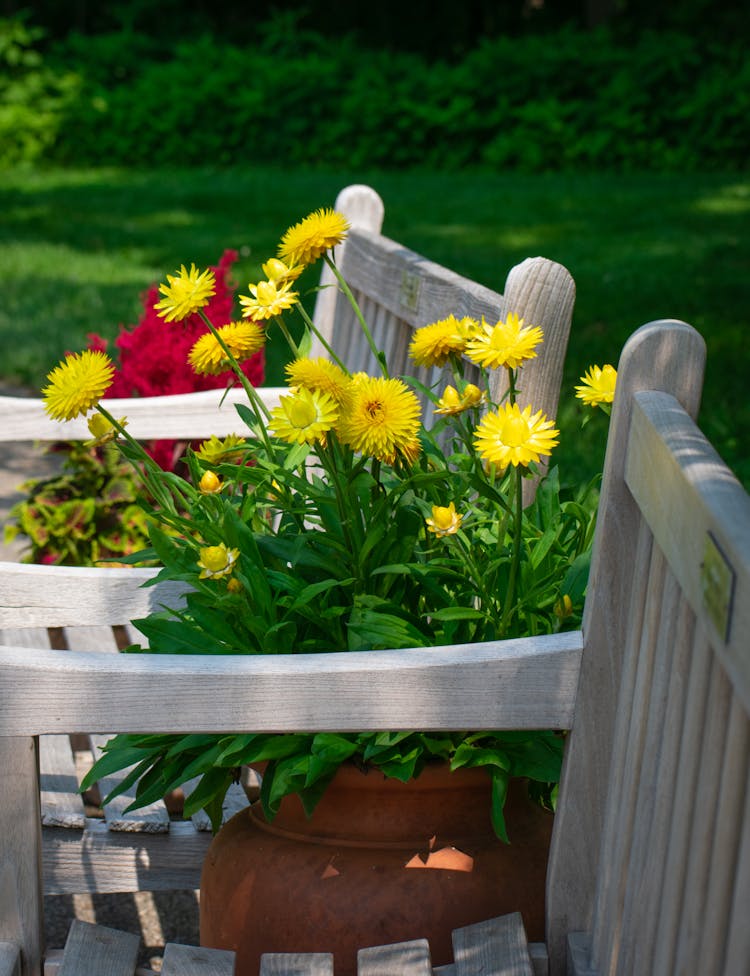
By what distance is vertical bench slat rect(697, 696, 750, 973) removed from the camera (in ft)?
3.36

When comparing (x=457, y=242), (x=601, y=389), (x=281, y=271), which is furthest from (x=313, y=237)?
(x=457, y=242)

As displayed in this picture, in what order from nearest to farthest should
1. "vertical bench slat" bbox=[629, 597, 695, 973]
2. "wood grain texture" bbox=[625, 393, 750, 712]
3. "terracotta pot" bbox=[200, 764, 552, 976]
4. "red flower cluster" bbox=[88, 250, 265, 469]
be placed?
"wood grain texture" bbox=[625, 393, 750, 712] < "vertical bench slat" bbox=[629, 597, 695, 973] < "terracotta pot" bbox=[200, 764, 552, 976] < "red flower cluster" bbox=[88, 250, 265, 469]

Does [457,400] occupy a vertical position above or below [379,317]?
above

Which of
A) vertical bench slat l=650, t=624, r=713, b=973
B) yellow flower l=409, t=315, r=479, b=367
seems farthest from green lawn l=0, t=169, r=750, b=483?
vertical bench slat l=650, t=624, r=713, b=973

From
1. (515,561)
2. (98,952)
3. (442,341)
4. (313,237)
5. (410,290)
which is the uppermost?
(313,237)

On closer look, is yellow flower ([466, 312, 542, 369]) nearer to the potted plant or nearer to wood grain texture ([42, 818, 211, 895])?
the potted plant

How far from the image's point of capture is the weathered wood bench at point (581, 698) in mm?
1252

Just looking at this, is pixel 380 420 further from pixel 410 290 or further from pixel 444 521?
pixel 410 290

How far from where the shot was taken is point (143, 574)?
1.99 metres

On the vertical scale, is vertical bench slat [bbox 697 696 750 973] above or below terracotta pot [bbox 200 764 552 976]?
above

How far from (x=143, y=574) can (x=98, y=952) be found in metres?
0.62

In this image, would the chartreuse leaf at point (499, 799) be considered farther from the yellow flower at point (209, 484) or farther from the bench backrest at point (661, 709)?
the yellow flower at point (209, 484)

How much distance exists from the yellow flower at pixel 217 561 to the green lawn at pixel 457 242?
2605 millimetres

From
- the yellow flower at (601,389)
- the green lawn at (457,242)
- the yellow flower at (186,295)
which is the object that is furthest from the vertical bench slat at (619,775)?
the green lawn at (457,242)
